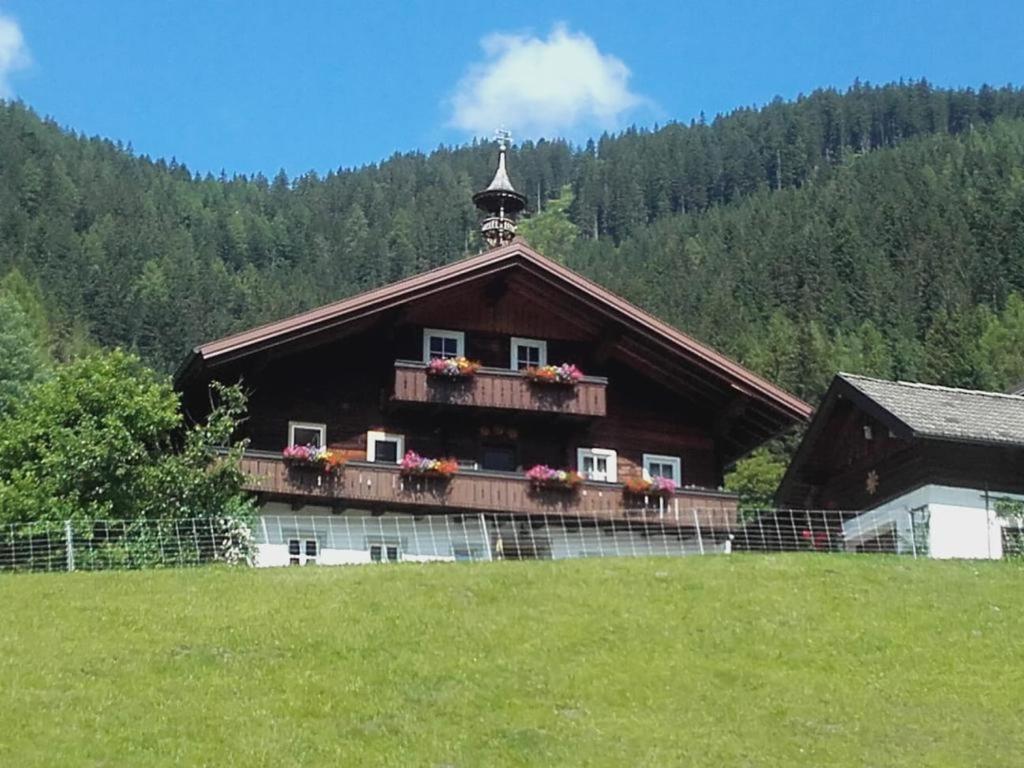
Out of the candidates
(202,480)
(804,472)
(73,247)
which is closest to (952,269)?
(73,247)

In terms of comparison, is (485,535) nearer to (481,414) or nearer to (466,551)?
(466,551)

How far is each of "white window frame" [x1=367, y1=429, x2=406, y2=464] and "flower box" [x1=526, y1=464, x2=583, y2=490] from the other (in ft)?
10.3

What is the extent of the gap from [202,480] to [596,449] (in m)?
9.96

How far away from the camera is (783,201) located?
149m

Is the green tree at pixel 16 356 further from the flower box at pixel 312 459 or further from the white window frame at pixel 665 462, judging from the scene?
the white window frame at pixel 665 462

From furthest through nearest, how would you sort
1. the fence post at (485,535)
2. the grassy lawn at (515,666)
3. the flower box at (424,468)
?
the flower box at (424,468) < the fence post at (485,535) < the grassy lawn at (515,666)

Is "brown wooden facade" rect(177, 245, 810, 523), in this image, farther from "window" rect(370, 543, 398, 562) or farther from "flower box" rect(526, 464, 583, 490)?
"window" rect(370, 543, 398, 562)

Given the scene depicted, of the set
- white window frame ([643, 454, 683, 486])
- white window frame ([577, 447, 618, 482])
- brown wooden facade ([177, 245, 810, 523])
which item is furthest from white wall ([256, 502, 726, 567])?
white window frame ([643, 454, 683, 486])

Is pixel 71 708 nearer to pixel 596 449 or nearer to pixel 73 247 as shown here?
pixel 596 449

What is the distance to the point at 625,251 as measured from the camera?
5709 inches

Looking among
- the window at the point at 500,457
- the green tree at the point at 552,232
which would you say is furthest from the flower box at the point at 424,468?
the green tree at the point at 552,232

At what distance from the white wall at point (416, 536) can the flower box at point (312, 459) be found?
1.14m

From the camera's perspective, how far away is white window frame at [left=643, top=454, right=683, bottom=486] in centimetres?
3794

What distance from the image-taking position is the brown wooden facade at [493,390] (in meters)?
34.8
